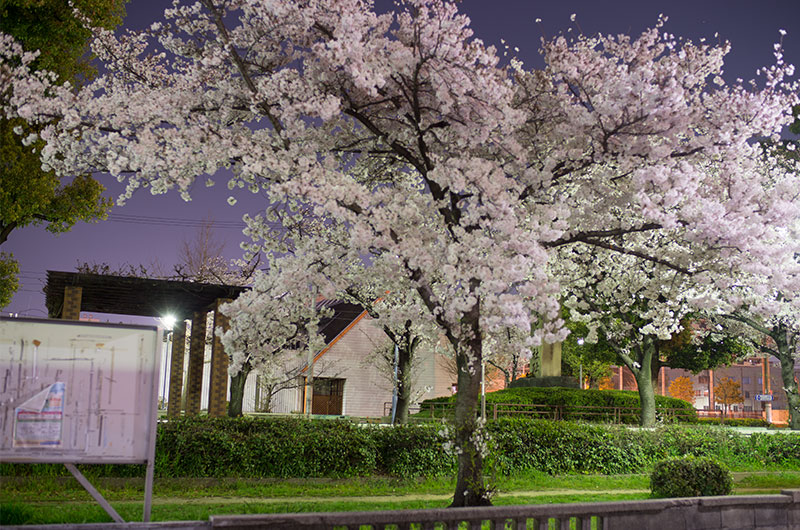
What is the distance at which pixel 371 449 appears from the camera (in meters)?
15.9

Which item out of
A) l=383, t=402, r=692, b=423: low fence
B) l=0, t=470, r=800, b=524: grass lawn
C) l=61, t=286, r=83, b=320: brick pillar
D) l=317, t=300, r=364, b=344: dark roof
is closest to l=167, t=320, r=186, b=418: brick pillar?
l=61, t=286, r=83, b=320: brick pillar

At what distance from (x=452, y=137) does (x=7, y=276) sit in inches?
556

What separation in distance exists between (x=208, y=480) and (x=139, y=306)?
13.9m

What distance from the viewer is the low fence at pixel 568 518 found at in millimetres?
7492

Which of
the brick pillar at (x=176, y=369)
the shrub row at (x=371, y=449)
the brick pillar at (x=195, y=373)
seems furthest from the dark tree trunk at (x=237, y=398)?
the shrub row at (x=371, y=449)

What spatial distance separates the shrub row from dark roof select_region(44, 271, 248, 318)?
5.07 m

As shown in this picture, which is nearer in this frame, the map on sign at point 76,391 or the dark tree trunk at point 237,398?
the map on sign at point 76,391

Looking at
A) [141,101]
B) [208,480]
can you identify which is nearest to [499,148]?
[141,101]

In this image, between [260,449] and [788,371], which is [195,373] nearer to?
[260,449]

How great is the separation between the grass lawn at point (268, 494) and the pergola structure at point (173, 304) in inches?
290

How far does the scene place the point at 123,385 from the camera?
318 inches

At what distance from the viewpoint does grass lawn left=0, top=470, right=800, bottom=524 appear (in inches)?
432

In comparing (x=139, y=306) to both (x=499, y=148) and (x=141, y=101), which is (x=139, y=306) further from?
(x=499, y=148)

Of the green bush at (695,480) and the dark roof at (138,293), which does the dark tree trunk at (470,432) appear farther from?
the dark roof at (138,293)
